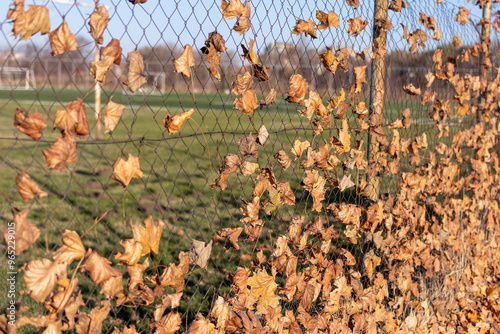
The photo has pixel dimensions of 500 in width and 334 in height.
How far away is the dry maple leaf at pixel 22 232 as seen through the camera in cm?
115

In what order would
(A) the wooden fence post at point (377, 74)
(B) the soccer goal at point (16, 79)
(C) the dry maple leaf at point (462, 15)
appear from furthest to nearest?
(C) the dry maple leaf at point (462, 15), (A) the wooden fence post at point (377, 74), (B) the soccer goal at point (16, 79)

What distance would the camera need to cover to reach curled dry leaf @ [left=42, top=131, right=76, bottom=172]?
1224 millimetres

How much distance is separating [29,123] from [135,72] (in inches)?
14.0

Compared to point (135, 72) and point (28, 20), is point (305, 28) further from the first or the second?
point (28, 20)

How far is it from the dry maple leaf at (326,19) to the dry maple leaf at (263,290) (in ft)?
3.61

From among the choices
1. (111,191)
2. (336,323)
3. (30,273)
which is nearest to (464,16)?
(336,323)

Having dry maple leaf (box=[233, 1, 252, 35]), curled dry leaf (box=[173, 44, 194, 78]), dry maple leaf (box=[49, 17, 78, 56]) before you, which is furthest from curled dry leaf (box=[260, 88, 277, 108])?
dry maple leaf (box=[49, 17, 78, 56])

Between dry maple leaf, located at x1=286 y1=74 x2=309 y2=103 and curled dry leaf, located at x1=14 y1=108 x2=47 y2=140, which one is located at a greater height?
dry maple leaf, located at x1=286 y1=74 x2=309 y2=103

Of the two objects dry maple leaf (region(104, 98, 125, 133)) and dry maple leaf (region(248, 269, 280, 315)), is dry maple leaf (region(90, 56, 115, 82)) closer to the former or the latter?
dry maple leaf (region(104, 98, 125, 133))

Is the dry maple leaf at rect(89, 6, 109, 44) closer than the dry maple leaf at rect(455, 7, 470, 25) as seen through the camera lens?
Yes

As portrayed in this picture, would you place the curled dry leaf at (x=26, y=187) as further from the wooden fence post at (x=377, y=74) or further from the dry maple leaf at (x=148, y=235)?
the wooden fence post at (x=377, y=74)

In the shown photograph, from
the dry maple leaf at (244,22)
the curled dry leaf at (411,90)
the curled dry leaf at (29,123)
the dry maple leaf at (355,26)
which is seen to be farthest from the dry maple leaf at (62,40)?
the curled dry leaf at (411,90)

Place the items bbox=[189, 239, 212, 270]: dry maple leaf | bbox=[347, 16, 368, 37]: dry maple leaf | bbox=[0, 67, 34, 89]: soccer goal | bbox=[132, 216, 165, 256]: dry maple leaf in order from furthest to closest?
bbox=[347, 16, 368, 37]: dry maple leaf < bbox=[189, 239, 212, 270]: dry maple leaf < bbox=[132, 216, 165, 256]: dry maple leaf < bbox=[0, 67, 34, 89]: soccer goal

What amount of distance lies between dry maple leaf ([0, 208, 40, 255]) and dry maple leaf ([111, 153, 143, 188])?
0.28 meters
